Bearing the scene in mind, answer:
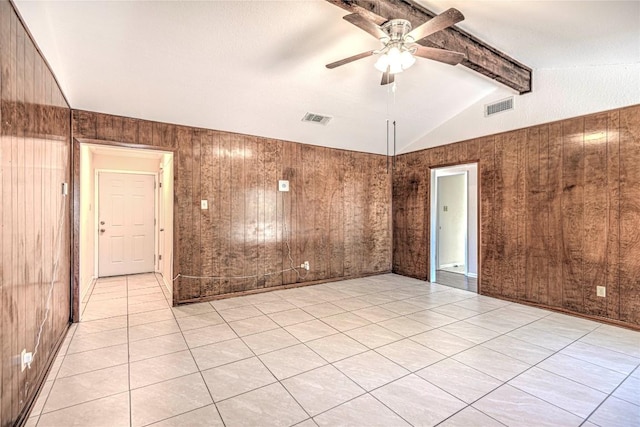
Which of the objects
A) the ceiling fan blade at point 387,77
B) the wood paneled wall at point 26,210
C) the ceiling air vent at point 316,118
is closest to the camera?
the wood paneled wall at point 26,210

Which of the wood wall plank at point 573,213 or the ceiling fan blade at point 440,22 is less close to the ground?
the ceiling fan blade at point 440,22

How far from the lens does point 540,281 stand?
3.77 m

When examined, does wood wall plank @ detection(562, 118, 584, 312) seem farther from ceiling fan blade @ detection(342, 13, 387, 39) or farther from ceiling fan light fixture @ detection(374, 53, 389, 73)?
ceiling fan blade @ detection(342, 13, 387, 39)

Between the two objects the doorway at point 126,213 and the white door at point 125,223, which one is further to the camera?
the white door at point 125,223

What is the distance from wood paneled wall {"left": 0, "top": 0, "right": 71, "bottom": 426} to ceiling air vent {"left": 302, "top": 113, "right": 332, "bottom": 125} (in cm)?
268

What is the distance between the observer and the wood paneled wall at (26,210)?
1.56 m

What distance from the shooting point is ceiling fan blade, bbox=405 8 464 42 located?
191cm

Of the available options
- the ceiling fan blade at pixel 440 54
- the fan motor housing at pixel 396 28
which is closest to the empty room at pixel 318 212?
the fan motor housing at pixel 396 28

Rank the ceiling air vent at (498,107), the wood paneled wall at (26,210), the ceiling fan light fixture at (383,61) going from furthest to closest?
the ceiling air vent at (498,107) < the ceiling fan light fixture at (383,61) < the wood paneled wall at (26,210)

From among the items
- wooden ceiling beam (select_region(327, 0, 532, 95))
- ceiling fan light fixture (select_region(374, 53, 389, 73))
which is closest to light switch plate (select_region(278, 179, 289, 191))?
ceiling fan light fixture (select_region(374, 53, 389, 73))

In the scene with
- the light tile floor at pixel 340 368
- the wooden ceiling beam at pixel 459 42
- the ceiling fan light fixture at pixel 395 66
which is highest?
the wooden ceiling beam at pixel 459 42

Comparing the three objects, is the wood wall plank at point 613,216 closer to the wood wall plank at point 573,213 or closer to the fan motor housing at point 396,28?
the wood wall plank at point 573,213

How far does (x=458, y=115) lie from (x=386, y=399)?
4.18 m

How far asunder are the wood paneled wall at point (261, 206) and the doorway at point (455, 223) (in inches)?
53.5
